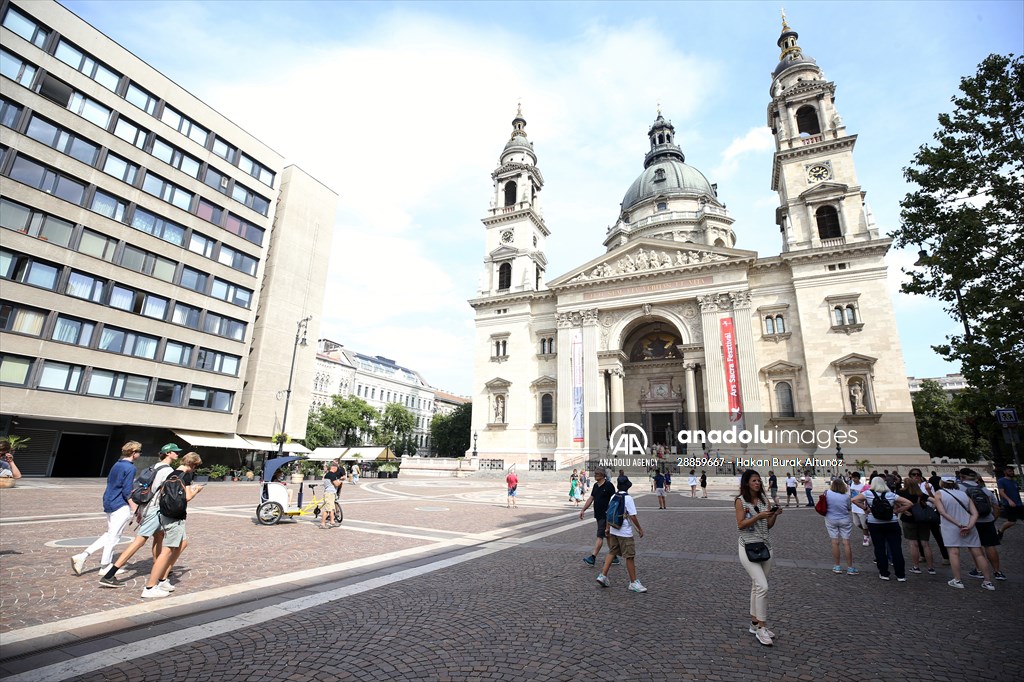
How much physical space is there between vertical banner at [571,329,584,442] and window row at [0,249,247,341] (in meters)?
27.1

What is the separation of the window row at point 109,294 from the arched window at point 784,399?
4139cm

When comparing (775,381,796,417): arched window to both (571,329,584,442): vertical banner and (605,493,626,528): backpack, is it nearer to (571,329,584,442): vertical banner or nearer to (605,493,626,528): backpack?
(571,329,584,442): vertical banner

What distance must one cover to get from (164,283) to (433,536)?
29.9m

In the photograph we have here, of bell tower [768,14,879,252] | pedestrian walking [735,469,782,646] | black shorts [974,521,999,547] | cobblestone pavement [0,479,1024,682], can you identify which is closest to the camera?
cobblestone pavement [0,479,1024,682]

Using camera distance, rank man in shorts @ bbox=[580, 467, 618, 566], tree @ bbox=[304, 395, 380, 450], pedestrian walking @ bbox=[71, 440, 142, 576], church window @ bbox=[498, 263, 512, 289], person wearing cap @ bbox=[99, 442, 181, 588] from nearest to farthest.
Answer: person wearing cap @ bbox=[99, 442, 181, 588] → pedestrian walking @ bbox=[71, 440, 142, 576] → man in shorts @ bbox=[580, 467, 618, 566] → church window @ bbox=[498, 263, 512, 289] → tree @ bbox=[304, 395, 380, 450]

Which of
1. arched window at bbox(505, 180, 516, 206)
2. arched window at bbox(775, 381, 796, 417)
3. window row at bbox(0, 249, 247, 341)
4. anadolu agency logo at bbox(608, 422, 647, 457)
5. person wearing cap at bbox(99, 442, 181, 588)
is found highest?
arched window at bbox(505, 180, 516, 206)

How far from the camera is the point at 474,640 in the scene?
4910mm

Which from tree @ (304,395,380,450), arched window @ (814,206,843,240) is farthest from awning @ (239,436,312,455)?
arched window @ (814,206,843,240)

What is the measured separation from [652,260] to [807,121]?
1937 cm

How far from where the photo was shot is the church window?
50875mm

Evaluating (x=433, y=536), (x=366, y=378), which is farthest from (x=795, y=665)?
(x=366, y=378)

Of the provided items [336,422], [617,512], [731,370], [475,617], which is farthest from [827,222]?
[336,422]

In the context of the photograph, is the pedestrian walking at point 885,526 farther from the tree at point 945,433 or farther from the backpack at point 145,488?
the tree at point 945,433

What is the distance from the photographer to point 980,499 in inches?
303
